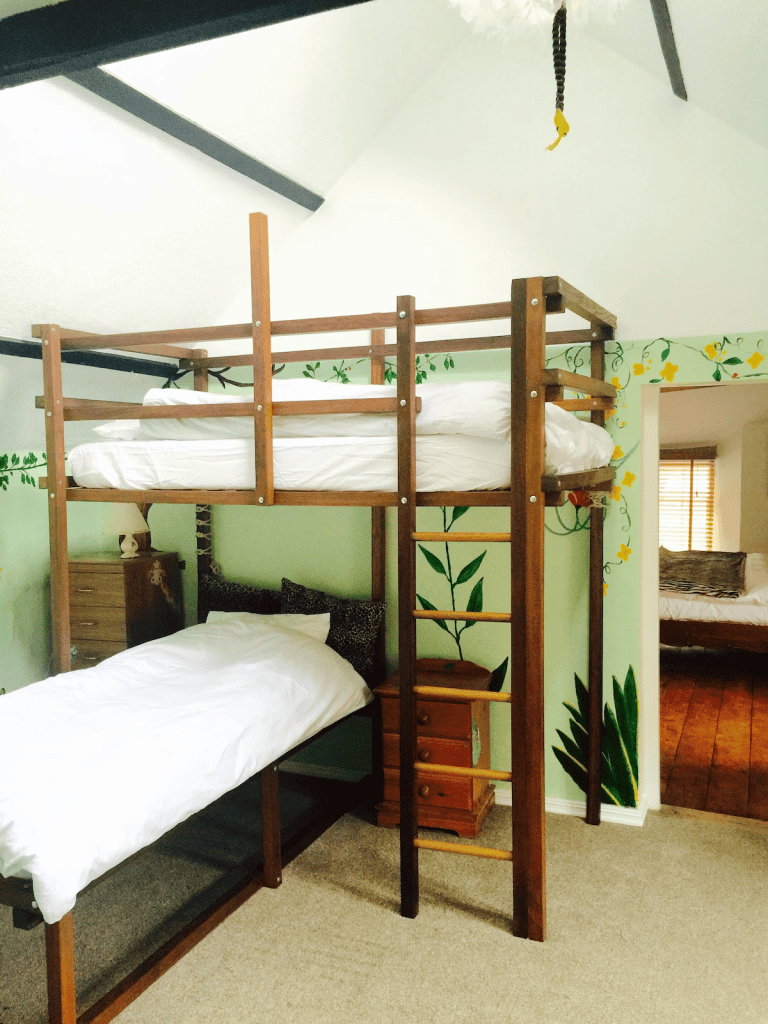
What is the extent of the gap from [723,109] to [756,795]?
9.18 feet

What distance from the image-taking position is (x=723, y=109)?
295cm

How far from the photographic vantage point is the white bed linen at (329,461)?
244cm

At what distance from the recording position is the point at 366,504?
2.49m

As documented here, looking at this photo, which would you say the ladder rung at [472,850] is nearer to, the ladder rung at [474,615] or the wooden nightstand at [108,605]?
the ladder rung at [474,615]

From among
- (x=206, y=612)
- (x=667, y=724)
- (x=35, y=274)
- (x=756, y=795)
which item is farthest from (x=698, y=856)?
(x=35, y=274)

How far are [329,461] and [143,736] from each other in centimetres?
96

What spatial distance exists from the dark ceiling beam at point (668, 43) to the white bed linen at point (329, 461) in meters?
1.26

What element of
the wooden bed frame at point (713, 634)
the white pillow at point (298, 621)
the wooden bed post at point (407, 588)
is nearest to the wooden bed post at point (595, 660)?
the wooden bed post at point (407, 588)

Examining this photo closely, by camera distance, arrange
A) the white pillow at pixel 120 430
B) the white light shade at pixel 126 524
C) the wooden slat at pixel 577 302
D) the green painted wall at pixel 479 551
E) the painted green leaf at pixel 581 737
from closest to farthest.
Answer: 1. the wooden slat at pixel 577 302
2. the white pillow at pixel 120 430
3. the green painted wall at pixel 479 551
4. the painted green leaf at pixel 581 737
5. the white light shade at pixel 126 524

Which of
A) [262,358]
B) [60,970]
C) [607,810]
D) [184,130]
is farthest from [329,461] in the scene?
[607,810]

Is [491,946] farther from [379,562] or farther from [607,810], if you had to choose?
[379,562]

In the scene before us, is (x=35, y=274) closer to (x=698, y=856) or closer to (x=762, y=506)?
(x=698, y=856)

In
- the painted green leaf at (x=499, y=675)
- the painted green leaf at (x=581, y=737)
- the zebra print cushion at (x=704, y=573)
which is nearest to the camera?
the painted green leaf at (x=581, y=737)

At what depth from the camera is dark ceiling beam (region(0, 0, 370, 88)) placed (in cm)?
166
